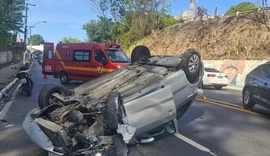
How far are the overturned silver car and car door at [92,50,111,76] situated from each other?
28.9ft

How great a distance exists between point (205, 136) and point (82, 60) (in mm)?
11142

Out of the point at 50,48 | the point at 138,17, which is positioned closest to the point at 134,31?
the point at 138,17

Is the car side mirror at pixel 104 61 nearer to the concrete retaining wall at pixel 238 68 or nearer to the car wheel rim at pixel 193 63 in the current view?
the car wheel rim at pixel 193 63

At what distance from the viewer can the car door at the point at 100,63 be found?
49.8 ft

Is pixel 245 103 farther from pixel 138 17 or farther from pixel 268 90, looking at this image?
pixel 138 17

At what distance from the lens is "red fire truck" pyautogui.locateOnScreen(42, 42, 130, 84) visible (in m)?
15.3

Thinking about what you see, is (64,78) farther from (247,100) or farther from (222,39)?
(222,39)

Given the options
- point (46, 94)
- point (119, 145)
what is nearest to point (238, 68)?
point (46, 94)

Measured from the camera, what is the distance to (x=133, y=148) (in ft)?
16.9

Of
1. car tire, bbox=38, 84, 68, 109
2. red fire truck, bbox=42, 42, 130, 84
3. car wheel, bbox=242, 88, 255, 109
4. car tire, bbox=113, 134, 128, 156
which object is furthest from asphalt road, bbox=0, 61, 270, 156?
red fire truck, bbox=42, 42, 130, 84

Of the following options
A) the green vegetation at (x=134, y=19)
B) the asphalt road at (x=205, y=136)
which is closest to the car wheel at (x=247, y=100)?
the asphalt road at (x=205, y=136)

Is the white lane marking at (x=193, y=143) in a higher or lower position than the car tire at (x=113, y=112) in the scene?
lower

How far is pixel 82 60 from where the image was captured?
16.4 meters

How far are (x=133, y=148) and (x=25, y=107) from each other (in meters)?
5.48
